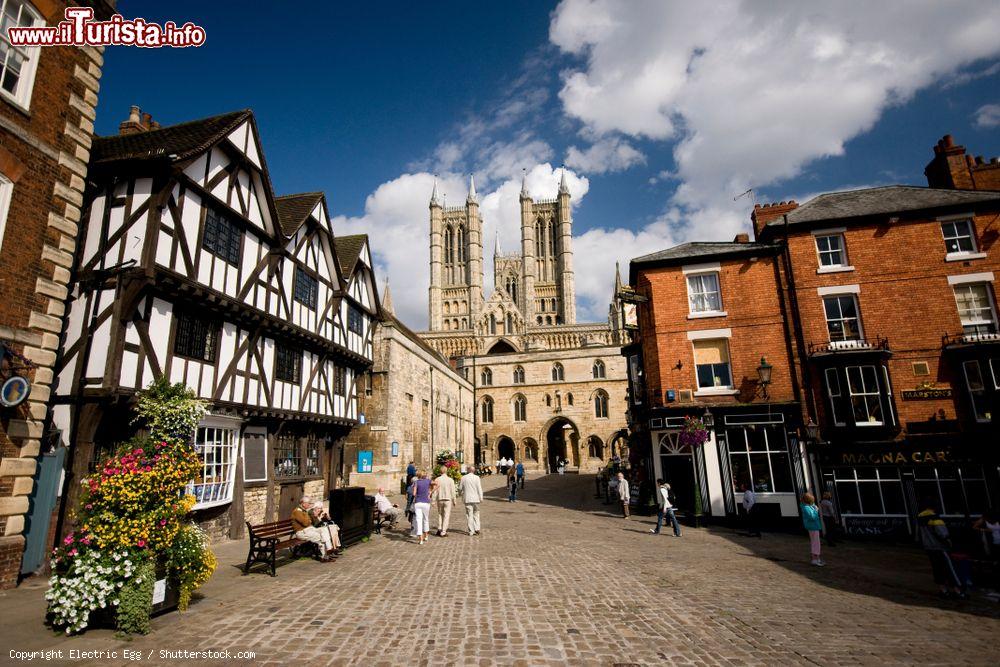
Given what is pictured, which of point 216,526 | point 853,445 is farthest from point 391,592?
point 853,445

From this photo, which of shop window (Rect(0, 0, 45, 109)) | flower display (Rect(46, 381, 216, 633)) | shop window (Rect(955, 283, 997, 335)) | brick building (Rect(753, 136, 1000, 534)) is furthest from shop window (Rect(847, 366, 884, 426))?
shop window (Rect(0, 0, 45, 109))

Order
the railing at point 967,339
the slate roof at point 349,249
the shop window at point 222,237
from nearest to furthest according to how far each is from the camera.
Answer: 1. the shop window at point 222,237
2. the railing at point 967,339
3. the slate roof at point 349,249

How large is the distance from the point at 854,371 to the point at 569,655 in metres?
14.0

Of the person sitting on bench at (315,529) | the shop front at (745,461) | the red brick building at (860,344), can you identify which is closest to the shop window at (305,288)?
the person sitting on bench at (315,529)

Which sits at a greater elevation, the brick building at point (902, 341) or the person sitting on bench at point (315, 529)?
the brick building at point (902, 341)

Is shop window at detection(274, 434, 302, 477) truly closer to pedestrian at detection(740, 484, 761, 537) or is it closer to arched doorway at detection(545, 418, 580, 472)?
pedestrian at detection(740, 484, 761, 537)

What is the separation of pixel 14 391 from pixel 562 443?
47828 mm

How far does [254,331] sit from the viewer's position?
13.1m

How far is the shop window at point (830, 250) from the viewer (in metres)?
15.5

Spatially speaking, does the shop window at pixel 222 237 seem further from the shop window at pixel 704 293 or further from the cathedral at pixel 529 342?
the cathedral at pixel 529 342

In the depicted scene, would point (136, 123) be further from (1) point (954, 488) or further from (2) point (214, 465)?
(1) point (954, 488)

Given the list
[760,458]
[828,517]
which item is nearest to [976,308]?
[760,458]

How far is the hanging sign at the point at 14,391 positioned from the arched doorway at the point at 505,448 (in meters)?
38.6

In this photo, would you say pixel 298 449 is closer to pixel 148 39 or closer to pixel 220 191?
pixel 220 191
